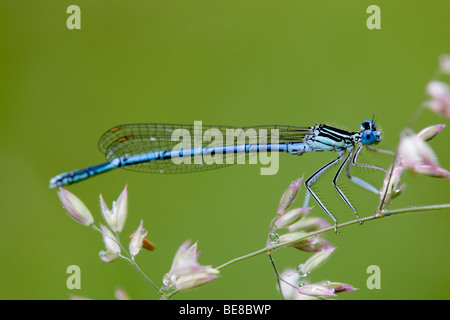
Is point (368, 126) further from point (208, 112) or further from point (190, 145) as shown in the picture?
point (208, 112)

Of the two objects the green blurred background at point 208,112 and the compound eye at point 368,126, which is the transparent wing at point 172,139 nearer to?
the compound eye at point 368,126

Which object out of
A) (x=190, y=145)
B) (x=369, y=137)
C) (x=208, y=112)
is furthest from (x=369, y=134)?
(x=208, y=112)

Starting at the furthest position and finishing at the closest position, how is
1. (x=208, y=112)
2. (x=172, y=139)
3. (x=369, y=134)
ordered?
(x=208, y=112), (x=172, y=139), (x=369, y=134)

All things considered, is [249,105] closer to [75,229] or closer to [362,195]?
[362,195]

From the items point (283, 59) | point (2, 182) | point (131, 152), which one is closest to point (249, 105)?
point (283, 59)

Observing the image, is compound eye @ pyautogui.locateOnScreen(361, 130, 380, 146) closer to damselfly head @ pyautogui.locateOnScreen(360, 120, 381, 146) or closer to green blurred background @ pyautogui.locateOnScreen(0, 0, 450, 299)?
damselfly head @ pyautogui.locateOnScreen(360, 120, 381, 146)

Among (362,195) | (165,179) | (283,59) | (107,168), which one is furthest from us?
(283,59)

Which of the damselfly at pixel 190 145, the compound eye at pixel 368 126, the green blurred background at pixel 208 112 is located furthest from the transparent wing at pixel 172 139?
the green blurred background at pixel 208 112

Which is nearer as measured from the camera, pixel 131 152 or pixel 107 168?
pixel 107 168
